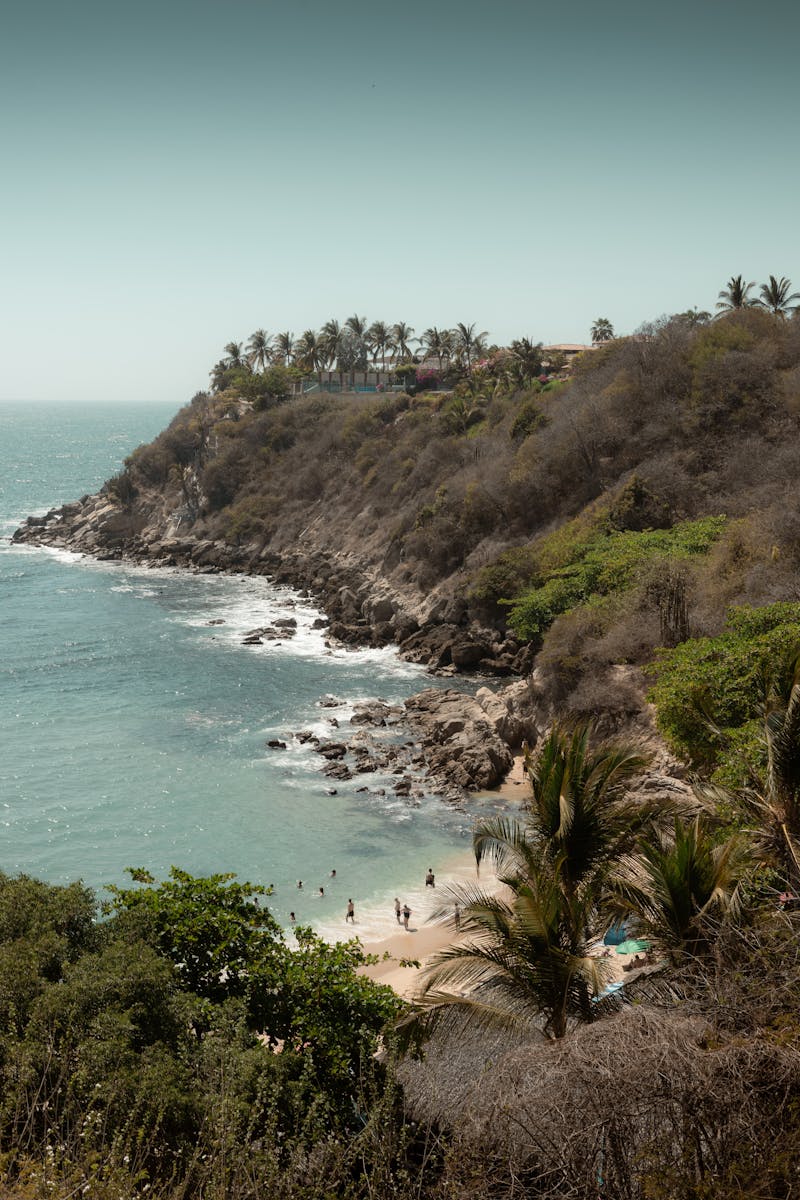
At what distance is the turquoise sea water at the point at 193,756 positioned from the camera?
26875mm

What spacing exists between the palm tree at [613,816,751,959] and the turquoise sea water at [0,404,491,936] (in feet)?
46.4

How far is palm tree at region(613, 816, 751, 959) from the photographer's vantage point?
32.0 ft

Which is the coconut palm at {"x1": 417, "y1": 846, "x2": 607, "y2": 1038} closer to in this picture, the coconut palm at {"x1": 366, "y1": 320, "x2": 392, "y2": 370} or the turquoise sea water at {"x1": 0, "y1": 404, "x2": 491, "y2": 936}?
the turquoise sea water at {"x1": 0, "y1": 404, "x2": 491, "y2": 936}

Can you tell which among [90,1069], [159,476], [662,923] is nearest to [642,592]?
[662,923]

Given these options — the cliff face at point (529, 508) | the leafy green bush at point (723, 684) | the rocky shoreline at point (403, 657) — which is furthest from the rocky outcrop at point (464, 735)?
the leafy green bush at point (723, 684)

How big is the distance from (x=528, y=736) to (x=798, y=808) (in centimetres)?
2116

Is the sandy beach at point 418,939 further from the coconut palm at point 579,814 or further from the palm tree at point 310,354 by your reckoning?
the palm tree at point 310,354

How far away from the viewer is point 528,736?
3325cm

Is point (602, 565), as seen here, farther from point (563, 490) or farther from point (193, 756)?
point (193, 756)

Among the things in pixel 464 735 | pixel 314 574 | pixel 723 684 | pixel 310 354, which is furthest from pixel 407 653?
pixel 310 354

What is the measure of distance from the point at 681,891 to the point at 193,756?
90.7 ft

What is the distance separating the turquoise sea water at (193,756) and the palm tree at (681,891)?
46.4 ft

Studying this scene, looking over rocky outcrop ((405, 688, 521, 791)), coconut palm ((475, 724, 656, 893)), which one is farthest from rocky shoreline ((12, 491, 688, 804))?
coconut palm ((475, 724, 656, 893))

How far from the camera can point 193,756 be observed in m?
35.2
